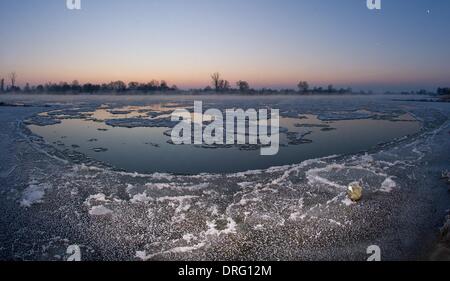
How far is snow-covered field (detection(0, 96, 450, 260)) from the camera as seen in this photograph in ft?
12.0

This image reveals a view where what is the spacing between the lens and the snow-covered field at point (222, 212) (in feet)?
12.0

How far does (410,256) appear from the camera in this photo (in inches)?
135

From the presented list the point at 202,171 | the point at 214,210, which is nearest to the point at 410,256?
the point at 214,210

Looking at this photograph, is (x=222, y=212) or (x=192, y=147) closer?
(x=222, y=212)

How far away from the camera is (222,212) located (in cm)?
464

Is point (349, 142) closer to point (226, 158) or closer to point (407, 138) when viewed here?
point (407, 138)

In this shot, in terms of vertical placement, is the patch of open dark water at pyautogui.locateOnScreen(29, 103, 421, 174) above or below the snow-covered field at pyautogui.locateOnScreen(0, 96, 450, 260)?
above

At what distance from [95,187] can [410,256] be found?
519 cm

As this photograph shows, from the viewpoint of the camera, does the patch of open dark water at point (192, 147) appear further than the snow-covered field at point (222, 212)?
Yes

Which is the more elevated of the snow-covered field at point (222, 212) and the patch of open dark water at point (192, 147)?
the patch of open dark water at point (192, 147)

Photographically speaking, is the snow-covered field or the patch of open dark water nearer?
the snow-covered field

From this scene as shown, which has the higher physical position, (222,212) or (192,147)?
(192,147)
